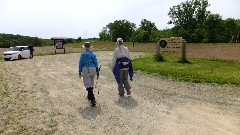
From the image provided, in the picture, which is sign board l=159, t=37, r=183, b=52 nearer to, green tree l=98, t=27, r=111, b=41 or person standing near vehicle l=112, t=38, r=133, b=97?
person standing near vehicle l=112, t=38, r=133, b=97

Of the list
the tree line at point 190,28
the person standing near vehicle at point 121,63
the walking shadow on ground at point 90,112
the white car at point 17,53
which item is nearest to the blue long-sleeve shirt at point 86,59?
the person standing near vehicle at point 121,63

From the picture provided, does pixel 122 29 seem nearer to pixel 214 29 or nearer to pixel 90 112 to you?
pixel 214 29

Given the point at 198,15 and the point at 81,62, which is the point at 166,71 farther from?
the point at 198,15

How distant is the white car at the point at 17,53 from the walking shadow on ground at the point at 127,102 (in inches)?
987

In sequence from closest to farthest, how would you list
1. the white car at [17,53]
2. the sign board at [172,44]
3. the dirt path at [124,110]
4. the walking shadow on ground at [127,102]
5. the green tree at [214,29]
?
the dirt path at [124,110] < the walking shadow on ground at [127,102] < the sign board at [172,44] < the white car at [17,53] < the green tree at [214,29]

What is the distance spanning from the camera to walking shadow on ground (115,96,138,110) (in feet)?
31.3

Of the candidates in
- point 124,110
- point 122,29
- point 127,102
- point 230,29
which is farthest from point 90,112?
point 122,29

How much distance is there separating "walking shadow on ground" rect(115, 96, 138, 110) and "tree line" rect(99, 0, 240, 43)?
211ft

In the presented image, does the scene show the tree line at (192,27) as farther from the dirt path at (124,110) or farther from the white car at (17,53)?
the dirt path at (124,110)

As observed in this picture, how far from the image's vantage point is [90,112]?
353 inches

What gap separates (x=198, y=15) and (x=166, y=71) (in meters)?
79.9

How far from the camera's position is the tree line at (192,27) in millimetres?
77188

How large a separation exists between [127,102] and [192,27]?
276ft

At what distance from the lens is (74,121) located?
806cm
